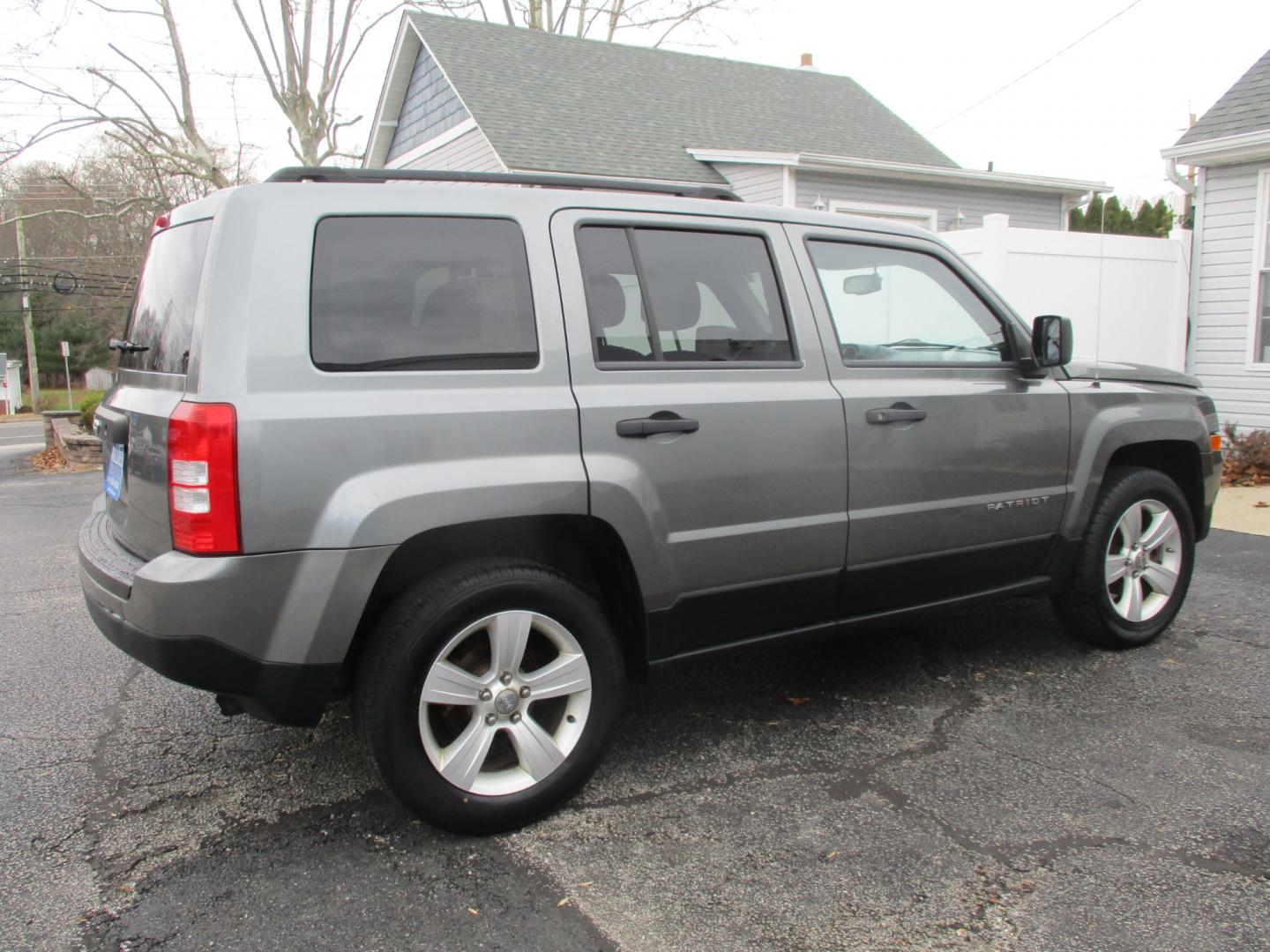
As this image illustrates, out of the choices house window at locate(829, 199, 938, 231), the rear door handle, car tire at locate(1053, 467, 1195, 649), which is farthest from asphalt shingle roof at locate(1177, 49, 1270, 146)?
the rear door handle

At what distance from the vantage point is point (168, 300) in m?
2.97

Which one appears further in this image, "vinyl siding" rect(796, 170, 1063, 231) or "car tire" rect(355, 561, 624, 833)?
"vinyl siding" rect(796, 170, 1063, 231)

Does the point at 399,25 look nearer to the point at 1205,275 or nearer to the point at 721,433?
the point at 1205,275

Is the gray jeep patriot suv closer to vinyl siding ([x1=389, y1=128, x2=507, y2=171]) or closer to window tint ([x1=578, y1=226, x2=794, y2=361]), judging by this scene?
window tint ([x1=578, y1=226, x2=794, y2=361])

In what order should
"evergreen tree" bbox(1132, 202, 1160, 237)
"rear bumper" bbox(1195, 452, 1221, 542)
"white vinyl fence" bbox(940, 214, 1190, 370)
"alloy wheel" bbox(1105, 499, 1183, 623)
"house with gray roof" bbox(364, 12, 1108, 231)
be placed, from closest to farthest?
"alloy wheel" bbox(1105, 499, 1183, 623)
"rear bumper" bbox(1195, 452, 1221, 542)
"white vinyl fence" bbox(940, 214, 1190, 370)
"house with gray roof" bbox(364, 12, 1108, 231)
"evergreen tree" bbox(1132, 202, 1160, 237)

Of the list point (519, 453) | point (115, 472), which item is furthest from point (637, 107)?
point (519, 453)

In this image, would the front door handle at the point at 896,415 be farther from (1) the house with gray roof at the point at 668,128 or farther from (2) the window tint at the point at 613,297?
(1) the house with gray roof at the point at 668,128

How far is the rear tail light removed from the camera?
2.49 metres

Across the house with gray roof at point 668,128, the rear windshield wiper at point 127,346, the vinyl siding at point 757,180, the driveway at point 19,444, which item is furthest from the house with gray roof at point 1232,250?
the driveway at point 19,444

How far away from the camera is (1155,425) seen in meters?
4.32

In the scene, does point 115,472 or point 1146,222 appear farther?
point 1146,222

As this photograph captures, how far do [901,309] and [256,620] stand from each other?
2.58 m

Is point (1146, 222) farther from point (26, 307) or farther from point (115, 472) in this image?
point (26, 307)

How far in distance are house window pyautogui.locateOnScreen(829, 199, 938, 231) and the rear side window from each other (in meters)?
12.5
